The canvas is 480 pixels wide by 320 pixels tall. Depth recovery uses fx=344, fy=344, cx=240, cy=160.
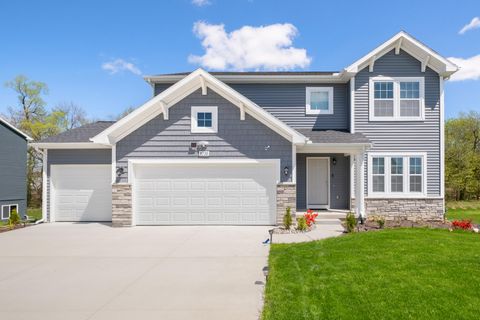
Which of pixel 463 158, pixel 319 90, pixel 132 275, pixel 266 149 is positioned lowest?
pixel 132 275

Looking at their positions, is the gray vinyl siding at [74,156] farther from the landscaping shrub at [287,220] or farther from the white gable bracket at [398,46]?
the white gable bracket at [398,46]

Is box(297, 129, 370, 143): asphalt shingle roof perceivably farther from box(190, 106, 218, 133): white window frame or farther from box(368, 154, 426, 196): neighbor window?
box(190, 106, 218, 133): white window frame

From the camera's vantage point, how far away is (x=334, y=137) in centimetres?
1291

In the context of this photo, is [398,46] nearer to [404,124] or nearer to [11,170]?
[404,124]

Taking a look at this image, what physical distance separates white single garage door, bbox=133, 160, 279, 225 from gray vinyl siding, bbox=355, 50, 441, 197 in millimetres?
Result: 4821

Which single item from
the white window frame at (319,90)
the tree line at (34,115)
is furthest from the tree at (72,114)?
the white window frame at (319,90)

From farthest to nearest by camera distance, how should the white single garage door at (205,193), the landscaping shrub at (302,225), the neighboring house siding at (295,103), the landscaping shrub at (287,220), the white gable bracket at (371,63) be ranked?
the neighboring house siding at (295,103)
the white gable bracket at (371,63)
the white single garage door at (205,193)
the landscaping shrub at (287,220)
the landscaping shrub at (302,225)

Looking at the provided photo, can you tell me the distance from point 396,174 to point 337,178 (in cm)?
227

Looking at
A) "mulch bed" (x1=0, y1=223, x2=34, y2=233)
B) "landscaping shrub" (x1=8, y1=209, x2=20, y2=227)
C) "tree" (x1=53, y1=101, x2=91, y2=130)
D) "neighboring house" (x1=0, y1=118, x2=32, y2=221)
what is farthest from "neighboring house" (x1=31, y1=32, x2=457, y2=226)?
"tree" (x1=53, y1=101, x2=91, y2=130)

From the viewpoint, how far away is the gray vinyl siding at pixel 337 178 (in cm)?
1438

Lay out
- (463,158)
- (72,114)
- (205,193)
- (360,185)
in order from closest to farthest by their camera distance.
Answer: (205,193), (360,185), (463,158), (72,114)

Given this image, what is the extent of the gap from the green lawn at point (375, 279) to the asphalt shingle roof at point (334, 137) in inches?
188

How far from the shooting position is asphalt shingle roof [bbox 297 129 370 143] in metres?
12.5

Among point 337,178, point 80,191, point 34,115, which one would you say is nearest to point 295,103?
point 337,178
